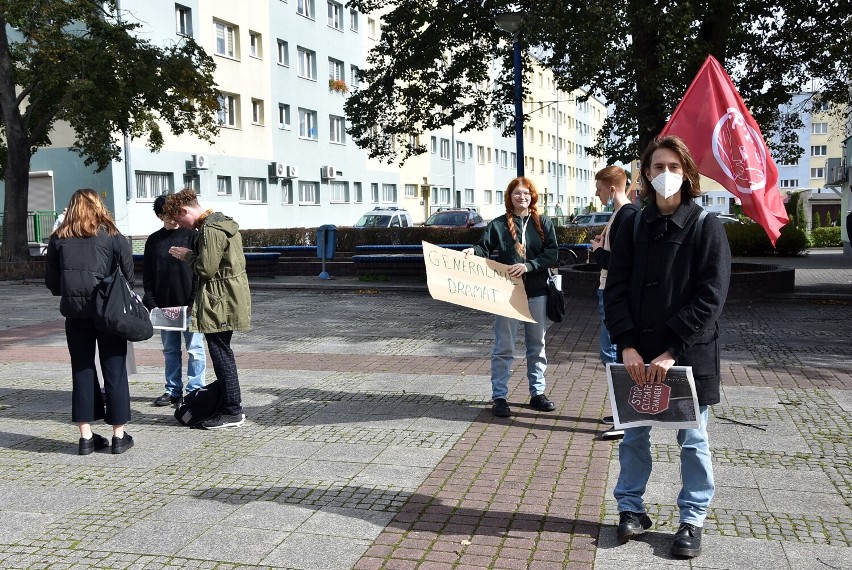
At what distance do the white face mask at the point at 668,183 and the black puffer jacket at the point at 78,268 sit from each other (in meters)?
3.57

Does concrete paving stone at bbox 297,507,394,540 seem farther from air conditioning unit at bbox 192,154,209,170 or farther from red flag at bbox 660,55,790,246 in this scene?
air conditioning unit at bbox 192,154,209,170

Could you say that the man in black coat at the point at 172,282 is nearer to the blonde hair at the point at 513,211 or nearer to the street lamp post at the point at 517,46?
the blonde hair at the point at 513,211

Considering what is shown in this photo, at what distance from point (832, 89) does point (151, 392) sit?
1493 centimetres

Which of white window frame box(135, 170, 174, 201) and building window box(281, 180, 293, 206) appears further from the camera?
building window box(281, 180, 293, 206)

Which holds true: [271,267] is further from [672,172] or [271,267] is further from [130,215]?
[672,172]

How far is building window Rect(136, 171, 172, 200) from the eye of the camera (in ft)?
108

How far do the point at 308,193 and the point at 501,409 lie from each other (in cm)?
3972

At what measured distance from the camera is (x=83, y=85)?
69.9 feet

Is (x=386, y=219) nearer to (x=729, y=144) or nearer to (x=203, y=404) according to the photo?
(x=729, y=144)

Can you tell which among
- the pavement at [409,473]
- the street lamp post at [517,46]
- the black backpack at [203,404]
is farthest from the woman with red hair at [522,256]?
the street lamp post at [517,46]

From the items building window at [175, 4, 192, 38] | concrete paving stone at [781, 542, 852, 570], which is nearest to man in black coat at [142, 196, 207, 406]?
concrete paving stone at [781, 542, 852, 570]

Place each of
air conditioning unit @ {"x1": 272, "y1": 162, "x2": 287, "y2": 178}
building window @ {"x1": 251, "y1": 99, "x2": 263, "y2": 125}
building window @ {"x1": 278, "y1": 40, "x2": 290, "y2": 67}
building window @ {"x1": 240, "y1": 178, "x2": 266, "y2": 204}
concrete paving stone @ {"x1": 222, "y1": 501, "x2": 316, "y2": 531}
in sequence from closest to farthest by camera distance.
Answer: concrete paving stone @ {"x1": 222, "y1": 501, "x2": 316, "y2": 531} → building window @ {"x1": 240, "y1": 178, "x2": 266, "y2": 204} → building window @ {"x1": 251, "y1": 99, "x2": 263, "y2": 125} → air conditioning unit @ {"x1": 272, "y1": 162, "x2": 287, "y2": 178} → building window @ {"x1": 278, "y1": 40, "x2": 290, "y2": 67}

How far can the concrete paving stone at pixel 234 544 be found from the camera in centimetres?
412

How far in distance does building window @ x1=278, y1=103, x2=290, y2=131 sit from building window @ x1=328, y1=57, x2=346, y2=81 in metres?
5.34
